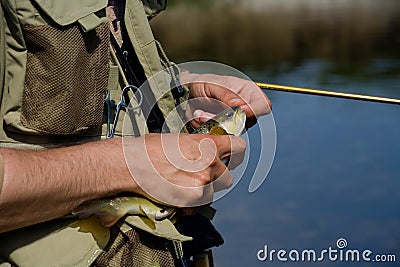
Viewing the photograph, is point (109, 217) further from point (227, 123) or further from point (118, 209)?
point (227, 123)

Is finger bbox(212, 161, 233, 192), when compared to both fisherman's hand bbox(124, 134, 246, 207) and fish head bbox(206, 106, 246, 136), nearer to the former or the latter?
fisherman's hand bbox(124, 134, 246, 207)

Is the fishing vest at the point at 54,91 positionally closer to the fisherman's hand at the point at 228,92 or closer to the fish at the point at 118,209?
the fish at the point at 118,209

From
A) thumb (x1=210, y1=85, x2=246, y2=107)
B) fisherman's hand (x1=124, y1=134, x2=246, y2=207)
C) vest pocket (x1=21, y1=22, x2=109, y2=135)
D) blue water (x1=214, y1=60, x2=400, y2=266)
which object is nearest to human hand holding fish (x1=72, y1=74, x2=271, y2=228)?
fisherman's hand (x1=124, y1=134, x2=246, y2=207)

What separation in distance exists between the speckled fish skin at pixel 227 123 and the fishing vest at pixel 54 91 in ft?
1.05

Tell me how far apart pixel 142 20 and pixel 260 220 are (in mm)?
2756

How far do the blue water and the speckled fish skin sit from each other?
190 cm

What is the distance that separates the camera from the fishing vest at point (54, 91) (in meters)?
1.30

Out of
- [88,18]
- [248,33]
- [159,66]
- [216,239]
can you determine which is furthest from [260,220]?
[248,33]

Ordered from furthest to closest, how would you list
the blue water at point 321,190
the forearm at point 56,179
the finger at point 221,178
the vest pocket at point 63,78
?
the blue water at point 321,190
the finger at point 221,178
the vest pocket at point 63,78
the forearm at point 56,179

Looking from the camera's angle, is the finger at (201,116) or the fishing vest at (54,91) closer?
the fishing vest at (54,91)

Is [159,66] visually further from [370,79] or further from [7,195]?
[370,79]

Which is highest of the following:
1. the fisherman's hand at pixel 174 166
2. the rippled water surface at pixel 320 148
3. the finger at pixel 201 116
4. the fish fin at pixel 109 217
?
the fisherman's hand at pixel 174 166

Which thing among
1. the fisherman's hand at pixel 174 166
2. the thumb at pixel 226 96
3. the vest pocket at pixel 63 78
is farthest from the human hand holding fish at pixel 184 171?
the thumb at pixel 226 96

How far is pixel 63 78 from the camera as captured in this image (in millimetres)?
1356
